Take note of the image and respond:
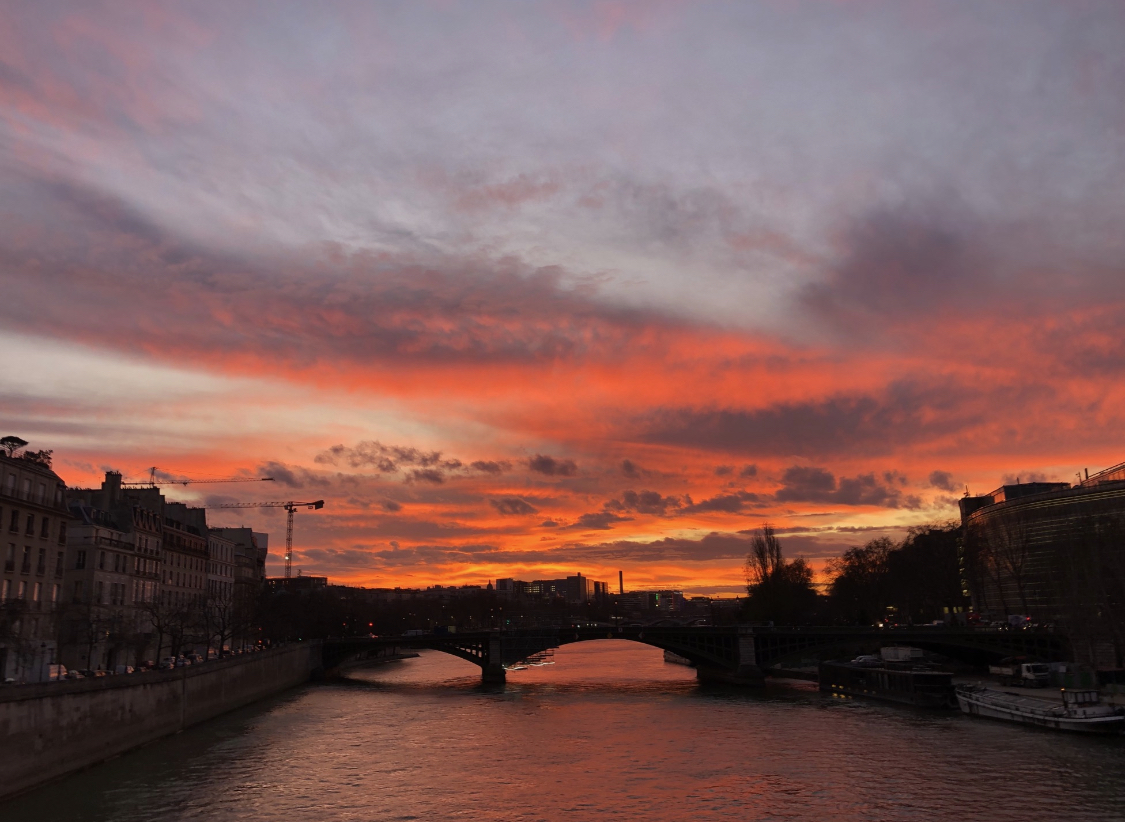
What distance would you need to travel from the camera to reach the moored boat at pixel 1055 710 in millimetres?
55375

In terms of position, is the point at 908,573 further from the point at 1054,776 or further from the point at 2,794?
the point at 2,794

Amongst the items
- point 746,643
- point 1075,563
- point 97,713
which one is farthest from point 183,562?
Answer: point 1075,563

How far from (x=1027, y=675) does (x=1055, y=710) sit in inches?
770

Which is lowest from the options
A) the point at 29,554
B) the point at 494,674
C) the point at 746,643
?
the point at 494,674

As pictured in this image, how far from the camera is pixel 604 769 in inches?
2012

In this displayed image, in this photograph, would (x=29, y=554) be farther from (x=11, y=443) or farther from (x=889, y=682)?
(x=889, y=682)

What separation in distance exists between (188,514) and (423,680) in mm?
39358

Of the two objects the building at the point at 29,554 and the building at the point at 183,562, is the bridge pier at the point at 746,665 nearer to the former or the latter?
the building at the point at 183,562

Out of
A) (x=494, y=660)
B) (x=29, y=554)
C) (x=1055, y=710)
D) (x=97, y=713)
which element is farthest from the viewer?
(x=494, y=660)

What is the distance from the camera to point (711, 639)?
108m

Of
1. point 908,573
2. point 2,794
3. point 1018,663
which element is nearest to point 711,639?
point 1018,663

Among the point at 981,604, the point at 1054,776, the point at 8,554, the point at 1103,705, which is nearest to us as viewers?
the point at 1054,776

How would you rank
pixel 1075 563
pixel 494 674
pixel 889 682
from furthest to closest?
1. pixel 494 674
2. pixel 1075 563
3. pixel 889 682

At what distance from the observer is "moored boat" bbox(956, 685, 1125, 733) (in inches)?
2180
